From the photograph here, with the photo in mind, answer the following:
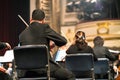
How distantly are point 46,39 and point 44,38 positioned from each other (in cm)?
3

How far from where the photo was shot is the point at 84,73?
4.81 meters

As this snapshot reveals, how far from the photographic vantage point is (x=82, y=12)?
9.42 metres

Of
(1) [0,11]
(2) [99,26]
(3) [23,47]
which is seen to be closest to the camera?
(3) [23,47]

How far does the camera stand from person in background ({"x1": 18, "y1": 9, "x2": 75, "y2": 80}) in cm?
384

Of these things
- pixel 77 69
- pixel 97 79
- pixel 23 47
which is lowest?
pixel 97 79

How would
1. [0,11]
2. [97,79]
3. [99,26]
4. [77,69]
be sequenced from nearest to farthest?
1. [77,69]
2. [97,79]
3. [99,26]
4. [0,11]

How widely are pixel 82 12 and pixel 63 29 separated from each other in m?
0.66

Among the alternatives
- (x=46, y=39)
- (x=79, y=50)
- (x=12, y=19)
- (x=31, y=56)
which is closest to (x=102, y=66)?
(x=79, y=50)

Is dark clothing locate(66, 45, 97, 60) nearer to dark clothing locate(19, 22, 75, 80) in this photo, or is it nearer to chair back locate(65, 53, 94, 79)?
chair back locate(65, 53, 94, 79)

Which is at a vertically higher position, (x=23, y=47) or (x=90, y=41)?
(x=23, y=47)

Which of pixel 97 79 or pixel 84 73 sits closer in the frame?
pixel 84 73

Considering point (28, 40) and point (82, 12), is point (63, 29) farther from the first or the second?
point (28, 40)

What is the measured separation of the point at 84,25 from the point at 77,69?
15.2 feet

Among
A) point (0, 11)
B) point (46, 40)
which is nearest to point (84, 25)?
point (0, 11)
